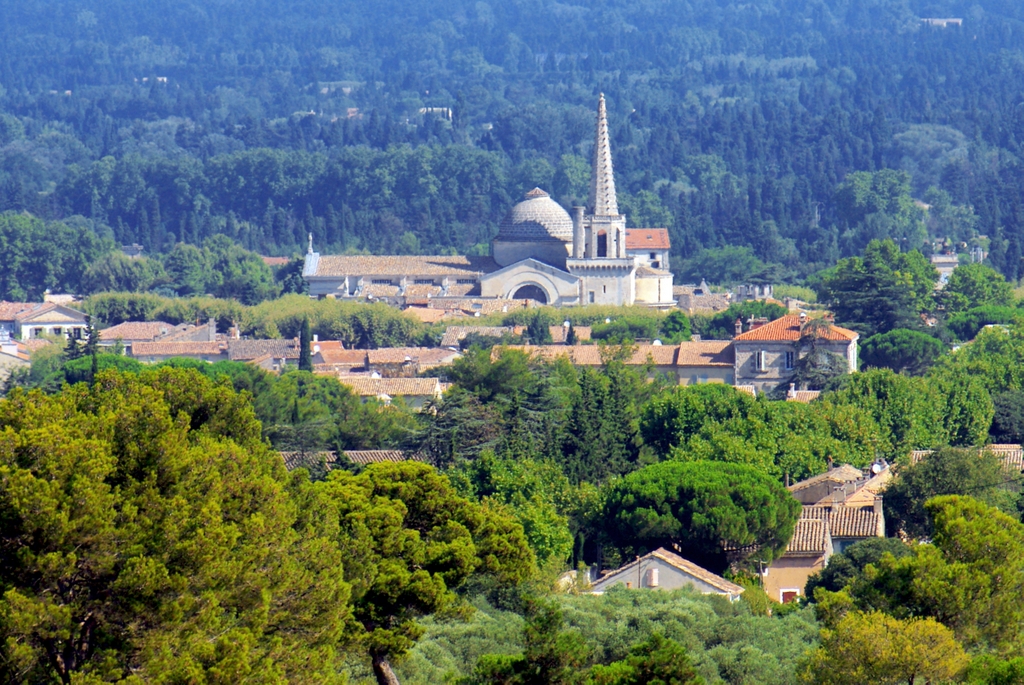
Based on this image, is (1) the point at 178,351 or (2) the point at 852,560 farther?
(1) the point at 178,351

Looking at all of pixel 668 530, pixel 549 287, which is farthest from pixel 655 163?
pixel 668 530

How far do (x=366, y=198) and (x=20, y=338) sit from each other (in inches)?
2708

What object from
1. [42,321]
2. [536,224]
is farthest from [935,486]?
[536,224]

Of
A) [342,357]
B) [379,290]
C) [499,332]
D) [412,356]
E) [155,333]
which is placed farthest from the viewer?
[379,290]

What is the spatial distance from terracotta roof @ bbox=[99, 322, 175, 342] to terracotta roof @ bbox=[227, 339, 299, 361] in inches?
218

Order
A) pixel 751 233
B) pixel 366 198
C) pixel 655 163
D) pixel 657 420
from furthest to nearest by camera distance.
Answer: pixel 655 163 → pixel 366 198 → pixel 751 233 → pixel 657 420

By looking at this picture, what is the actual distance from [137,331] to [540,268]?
15.4 meters

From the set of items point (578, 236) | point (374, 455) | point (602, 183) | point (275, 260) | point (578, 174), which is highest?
point (578, 174)

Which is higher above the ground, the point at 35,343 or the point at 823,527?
the point at 35,343

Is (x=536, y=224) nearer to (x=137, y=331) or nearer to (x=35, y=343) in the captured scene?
(x=137, y=331)

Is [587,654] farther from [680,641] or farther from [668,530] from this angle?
[668,530]

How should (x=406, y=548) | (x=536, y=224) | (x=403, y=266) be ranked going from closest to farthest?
(x=406, y=548)
(x=403, y=266)
(x=536, y=224)

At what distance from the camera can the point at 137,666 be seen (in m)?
18.1

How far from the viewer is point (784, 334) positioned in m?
60.4
